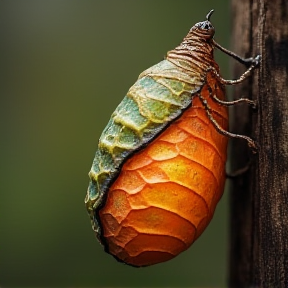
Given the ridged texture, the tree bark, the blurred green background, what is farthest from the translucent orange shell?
the blurred green background

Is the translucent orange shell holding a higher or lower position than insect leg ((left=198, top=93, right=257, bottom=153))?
lower

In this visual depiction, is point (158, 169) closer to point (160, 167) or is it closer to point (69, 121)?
point (160, 167)

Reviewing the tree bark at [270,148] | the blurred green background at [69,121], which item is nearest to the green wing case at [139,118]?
the tree bark at [270,148]

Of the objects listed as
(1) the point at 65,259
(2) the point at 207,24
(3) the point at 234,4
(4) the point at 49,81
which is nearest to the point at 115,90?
(4) the point at 49,81

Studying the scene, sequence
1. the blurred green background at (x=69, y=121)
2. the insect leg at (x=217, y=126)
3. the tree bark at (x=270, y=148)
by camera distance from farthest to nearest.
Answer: the blurred green background at (x=69, y=121) → the insect leg at (x=217, y=126) → the tree bark at (x=270, y=148)

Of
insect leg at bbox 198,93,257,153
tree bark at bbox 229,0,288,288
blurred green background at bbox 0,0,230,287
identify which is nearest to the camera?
tree bark at bbox 229,0,288,288

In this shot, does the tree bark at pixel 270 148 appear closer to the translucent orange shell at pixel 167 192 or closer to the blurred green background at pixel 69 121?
the translucent orange shell at pixel 167 192

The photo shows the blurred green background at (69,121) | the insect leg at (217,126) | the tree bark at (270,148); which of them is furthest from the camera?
the blurred green background at (69,121)

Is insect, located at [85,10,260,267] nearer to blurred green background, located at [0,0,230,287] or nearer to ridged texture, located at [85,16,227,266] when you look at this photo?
ridged texture, located at [85,16,227,266]
